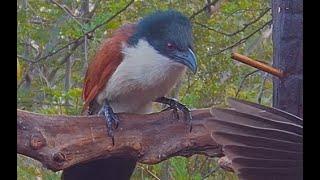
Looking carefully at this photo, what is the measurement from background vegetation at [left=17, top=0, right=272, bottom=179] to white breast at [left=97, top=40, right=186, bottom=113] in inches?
1.6

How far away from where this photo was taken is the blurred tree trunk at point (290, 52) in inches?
24.0

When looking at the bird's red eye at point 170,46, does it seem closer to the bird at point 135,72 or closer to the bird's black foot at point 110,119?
the bird at point 135,72

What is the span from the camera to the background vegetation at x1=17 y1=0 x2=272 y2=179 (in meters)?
0.75

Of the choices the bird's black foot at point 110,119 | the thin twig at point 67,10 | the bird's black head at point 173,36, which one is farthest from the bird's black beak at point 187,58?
the thin twig at point 67,10

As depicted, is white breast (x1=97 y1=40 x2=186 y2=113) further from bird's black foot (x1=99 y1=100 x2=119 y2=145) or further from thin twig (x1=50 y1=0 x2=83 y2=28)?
Answer: thin twig (x1=50 y1=0 x2=83 y2=28)

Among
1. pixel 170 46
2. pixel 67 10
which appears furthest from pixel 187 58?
pixel 67 10

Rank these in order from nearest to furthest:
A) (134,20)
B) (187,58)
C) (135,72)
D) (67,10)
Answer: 1. (187,58)
2. (135,72)
3. (134,20)
4. (67,10)

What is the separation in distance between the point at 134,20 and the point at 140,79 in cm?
14

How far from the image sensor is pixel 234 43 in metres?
0.83

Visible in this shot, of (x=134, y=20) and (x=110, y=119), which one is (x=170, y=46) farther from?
(x=134, y=20)

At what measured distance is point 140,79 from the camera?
71 cm

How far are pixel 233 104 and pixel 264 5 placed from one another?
14.0 inches

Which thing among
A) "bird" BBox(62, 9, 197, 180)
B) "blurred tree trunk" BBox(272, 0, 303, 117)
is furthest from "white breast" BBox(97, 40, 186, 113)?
"blurred tree trunk" BBox(272, 0, 303, 117)
